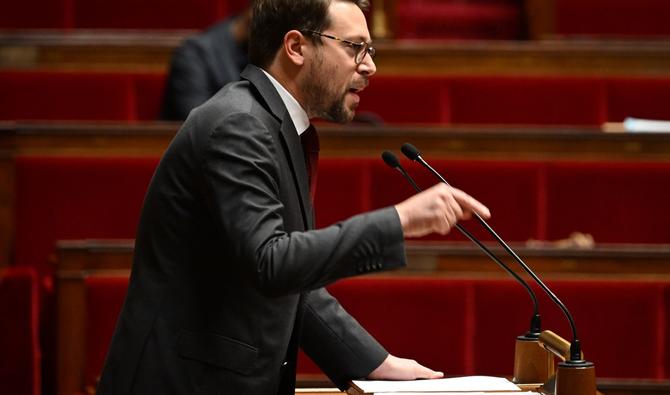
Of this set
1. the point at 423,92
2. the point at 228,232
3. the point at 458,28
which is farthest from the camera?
the point at 458,28

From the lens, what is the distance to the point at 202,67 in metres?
1.32

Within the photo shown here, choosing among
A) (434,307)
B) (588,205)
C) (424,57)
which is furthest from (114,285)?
(424,57)

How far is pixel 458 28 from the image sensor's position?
161 cm

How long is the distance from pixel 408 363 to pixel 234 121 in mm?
178

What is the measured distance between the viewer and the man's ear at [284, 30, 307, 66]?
1.88ft

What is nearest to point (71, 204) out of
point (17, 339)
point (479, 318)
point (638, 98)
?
point (17, 339)

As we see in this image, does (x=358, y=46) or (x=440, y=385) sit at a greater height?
(x=358, y=46)

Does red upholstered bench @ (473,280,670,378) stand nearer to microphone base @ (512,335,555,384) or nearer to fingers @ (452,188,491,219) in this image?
microphone base @ (512,335,555,384)

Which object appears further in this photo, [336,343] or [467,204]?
[336,343]

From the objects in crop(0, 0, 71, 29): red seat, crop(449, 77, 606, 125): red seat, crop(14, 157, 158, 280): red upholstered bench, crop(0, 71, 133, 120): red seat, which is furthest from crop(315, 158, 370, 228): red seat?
crop(0, 0, 71, 29): red seat

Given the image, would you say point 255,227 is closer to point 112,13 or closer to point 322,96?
point 322,96

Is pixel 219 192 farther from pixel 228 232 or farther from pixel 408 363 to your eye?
pixel 408 363

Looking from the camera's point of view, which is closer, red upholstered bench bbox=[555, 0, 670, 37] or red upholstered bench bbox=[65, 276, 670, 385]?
red upholstered bench bbox=[65, 276, 670, 385]

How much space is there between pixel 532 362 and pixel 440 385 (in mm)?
72
